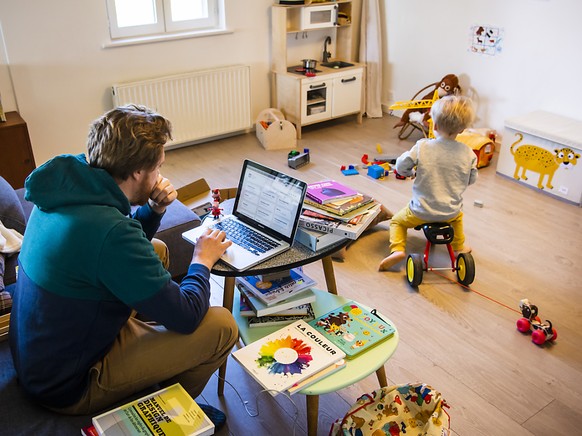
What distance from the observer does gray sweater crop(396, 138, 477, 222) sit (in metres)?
2.85

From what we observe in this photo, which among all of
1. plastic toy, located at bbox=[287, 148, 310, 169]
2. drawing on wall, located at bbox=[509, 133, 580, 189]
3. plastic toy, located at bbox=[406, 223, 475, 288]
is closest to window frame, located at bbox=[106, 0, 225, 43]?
plastic toy, located at bbox=[287, 148, 310, 169]

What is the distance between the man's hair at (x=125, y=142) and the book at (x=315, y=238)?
0.61 meters

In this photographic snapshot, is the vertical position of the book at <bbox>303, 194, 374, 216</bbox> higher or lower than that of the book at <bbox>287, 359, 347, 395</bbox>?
higher

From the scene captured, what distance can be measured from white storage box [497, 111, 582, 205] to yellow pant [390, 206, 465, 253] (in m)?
1.14

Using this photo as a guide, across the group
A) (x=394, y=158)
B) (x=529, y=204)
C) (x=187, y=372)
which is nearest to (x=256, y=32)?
(x=394, y=158)

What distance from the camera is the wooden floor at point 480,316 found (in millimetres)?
2115

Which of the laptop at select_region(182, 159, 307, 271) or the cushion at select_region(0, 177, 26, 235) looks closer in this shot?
the laptop at select_region(182, 159, 307, 271)

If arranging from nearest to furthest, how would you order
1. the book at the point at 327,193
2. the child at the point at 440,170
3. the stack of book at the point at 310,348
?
the stack of book at the point at 310,348 → the book at the point at 327,193 → the child at the point at 440,170

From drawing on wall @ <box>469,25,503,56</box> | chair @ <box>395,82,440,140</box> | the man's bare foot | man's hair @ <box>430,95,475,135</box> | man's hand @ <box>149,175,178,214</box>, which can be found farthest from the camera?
chair @ <box>395,82,440,140</box>

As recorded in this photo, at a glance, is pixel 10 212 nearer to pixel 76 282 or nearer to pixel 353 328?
pixel 76 282

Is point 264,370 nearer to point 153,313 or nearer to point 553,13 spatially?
point 153,313

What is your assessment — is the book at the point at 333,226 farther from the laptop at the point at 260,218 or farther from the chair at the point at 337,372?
the chair at the point at 337,372

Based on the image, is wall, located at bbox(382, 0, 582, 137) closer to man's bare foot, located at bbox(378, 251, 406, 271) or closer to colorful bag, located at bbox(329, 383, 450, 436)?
man's bare foot, located at bbox(378, 251, 406, 271)

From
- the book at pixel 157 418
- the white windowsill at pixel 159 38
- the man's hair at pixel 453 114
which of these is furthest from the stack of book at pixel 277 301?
the white windowsill at pixel 159 38
